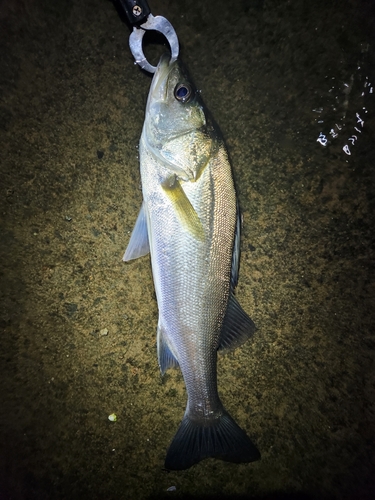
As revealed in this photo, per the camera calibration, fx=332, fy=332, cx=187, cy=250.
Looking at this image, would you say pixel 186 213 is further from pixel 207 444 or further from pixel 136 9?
pixel 207 444

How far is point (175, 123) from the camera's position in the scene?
176 centimetres

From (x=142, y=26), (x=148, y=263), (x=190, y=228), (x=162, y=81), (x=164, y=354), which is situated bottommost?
(x=164, y=354)

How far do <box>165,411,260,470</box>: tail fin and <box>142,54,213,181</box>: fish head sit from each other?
141cm

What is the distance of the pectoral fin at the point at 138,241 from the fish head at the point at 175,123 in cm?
34

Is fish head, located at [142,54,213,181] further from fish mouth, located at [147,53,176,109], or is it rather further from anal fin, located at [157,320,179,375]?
anal fin, located at [157,320,179,375]

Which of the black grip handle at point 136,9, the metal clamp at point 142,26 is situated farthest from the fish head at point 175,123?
the black grip handle at point 136,9

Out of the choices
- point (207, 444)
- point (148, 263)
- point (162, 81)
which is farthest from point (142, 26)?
point (207, 444)

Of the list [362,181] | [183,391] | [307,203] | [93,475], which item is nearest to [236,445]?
[183,391]

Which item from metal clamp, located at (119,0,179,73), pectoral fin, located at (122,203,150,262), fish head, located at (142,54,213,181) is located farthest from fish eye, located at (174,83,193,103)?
pectoral fin, located at (122,203,150,262)

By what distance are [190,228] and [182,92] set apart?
0.73 metres

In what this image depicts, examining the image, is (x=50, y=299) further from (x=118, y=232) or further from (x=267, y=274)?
(x=267, y=274)

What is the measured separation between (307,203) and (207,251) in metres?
0.85

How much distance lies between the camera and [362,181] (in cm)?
212

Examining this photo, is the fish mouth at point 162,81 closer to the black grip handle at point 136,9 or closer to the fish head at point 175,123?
the fish head at point 175,123
